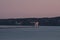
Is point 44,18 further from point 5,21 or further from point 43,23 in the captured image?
point 5,21

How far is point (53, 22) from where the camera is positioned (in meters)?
28.1
